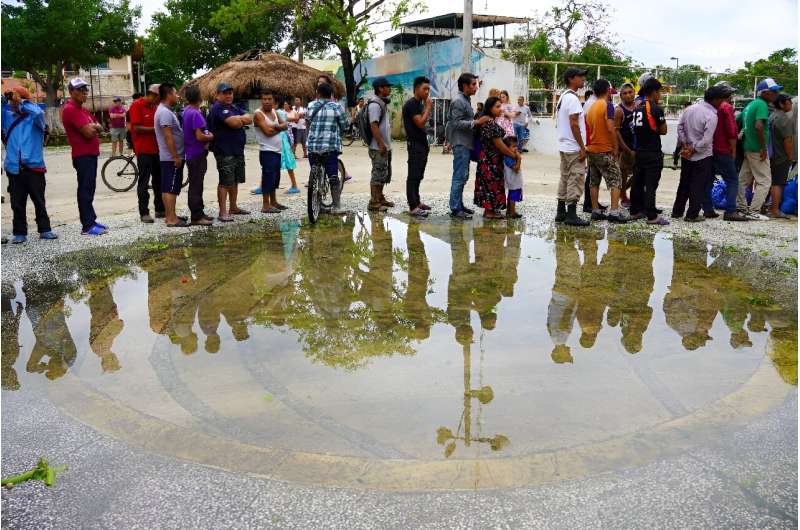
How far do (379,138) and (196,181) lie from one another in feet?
7.64

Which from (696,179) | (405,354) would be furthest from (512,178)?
(405,354)

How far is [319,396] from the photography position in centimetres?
366

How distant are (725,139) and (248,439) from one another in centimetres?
748

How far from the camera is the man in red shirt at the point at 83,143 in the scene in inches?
298

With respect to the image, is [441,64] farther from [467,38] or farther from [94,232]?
[94,232]

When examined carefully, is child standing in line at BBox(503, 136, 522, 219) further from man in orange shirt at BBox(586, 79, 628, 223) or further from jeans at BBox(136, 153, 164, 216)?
jeans at BBox(136, 153, 164, 216)

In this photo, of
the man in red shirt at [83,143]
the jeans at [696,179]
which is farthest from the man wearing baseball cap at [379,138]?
the jeans at [696,179]

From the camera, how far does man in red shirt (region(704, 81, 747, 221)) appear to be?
846 centimetres

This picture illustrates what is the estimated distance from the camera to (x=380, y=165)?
913 centimetres

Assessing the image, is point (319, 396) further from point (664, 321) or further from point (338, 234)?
point (338, 234)

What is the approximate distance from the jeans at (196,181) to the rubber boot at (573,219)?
437cm

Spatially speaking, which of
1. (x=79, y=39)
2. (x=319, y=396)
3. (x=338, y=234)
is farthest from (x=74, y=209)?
(x=79, y=39)

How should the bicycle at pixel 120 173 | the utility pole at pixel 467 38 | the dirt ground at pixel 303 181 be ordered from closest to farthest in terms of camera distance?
the dirt ground at pixel 303 181 < the bicycle at pixel 120 173 < the utility pole at pixel 467 38

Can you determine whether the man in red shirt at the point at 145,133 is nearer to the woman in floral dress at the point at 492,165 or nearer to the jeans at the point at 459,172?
the jeans at the point at 459,172
